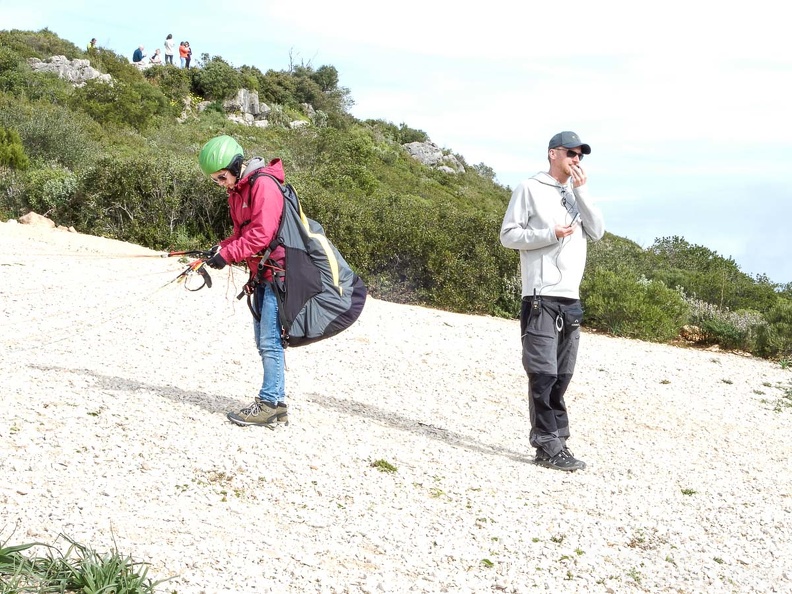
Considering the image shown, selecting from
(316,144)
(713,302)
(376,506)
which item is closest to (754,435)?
(376,506)

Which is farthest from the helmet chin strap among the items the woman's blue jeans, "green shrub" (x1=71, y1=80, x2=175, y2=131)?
"green shrub" (x1=71, y1=80, x2=175, y2=131)

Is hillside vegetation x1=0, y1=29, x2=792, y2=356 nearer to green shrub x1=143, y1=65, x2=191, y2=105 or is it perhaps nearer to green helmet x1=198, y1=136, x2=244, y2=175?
green helmet x1=198, y1=136, x2=244, y2=175

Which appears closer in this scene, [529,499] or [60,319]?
[529,499]

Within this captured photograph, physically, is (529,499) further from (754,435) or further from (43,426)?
(754,435)

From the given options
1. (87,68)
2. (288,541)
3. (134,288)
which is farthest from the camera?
(87,68)

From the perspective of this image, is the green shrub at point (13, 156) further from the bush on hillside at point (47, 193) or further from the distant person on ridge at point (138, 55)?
the distant person on ridge at point (138, 55)

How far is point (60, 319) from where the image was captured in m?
8.12

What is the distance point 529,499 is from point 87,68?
128 feet

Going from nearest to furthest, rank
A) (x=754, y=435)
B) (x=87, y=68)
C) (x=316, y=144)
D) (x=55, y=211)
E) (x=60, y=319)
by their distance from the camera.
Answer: (x=754, y=435)
(x=60, y=319)
(x=55, y=211)
(x=316, y=144)
(x=87, y=68)

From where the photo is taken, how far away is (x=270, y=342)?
4.99 meters

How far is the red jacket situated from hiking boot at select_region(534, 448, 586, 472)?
2.03 m

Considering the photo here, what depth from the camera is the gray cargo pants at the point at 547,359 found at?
5.12 meters

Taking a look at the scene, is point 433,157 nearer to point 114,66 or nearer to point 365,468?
point 114,66

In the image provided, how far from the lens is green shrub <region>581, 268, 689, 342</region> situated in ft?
37.7
